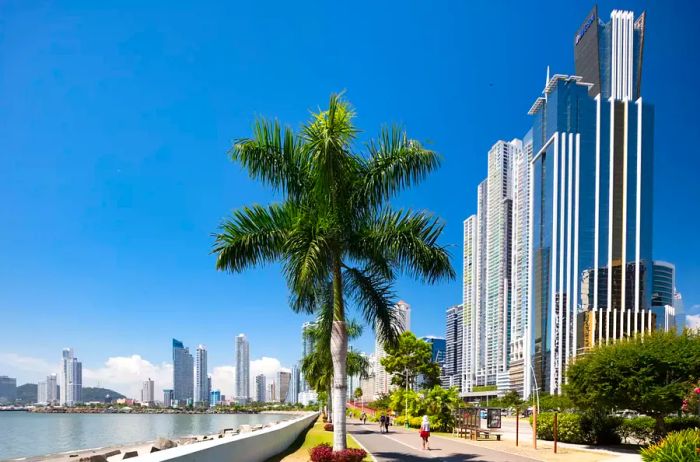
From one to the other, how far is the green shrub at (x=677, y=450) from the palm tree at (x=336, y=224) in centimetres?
Result: 642

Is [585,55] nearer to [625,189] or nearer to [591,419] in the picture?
[625,189]

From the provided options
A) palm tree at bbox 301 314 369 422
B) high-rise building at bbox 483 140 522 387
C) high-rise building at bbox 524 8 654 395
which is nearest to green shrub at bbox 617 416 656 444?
palm tree at bbox 301 314 369 422

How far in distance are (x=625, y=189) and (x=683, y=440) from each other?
14336 cm

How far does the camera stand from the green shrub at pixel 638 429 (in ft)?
94.9

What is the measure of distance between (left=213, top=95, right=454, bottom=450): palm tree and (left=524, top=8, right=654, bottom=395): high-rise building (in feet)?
433

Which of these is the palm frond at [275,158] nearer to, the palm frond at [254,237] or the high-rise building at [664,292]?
the palm frond at [254,237]

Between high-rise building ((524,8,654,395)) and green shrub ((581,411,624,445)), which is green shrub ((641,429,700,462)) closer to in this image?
green shrub ((581,411,624,445))

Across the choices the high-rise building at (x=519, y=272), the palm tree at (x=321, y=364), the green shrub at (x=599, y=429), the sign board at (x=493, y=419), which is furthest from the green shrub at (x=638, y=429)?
the high-rise building at (x=519, y=272)

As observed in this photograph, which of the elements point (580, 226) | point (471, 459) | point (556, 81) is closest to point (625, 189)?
point (580, 226)

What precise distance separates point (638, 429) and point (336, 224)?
934 inches

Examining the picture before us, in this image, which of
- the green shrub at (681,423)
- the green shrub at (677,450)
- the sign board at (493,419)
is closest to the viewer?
the green shrub at (677,450)

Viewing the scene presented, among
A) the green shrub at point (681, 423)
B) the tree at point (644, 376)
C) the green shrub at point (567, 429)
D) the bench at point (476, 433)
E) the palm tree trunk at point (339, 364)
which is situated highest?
the palm tree trunk at point (339, 364)

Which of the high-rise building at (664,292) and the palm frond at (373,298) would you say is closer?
the palm frond at (373,298)

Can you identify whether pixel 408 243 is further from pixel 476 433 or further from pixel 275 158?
pixel 476 433
